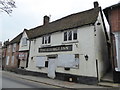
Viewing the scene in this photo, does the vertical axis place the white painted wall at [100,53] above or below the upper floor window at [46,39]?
below

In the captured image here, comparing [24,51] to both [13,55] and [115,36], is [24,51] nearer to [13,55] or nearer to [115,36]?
[13,55]

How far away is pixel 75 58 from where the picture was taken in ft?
46.2

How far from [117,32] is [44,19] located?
51.7ft

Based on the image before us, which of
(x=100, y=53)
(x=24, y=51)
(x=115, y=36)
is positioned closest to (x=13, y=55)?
(x=24, y=51)

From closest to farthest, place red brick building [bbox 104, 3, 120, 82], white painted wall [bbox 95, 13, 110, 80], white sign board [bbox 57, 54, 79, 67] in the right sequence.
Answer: red brick building [bbox 104, 3, 120, 82], white painted wall [bbox 95, 13, 110, 80], white sign board [bbox 57, 54, 79, 67]

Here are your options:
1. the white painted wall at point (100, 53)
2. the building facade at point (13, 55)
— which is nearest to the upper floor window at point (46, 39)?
the white painted wall at point (100, 53)

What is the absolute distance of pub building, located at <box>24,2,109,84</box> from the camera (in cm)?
1309

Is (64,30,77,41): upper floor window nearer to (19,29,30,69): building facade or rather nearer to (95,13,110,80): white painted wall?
(95,13,110,80): white painted wall

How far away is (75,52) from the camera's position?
1434 cm

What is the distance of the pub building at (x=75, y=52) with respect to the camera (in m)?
13.1

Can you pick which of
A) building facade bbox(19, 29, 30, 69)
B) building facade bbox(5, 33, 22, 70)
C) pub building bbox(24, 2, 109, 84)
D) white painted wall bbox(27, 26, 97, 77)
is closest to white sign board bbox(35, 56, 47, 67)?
pub building bbox(24, 2, 109, 84)

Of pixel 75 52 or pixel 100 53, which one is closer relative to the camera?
pixel 75 52

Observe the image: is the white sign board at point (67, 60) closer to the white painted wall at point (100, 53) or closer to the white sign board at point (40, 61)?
the white painted wall at point (100, 53)

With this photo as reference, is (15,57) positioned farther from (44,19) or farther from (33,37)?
(44,19)
